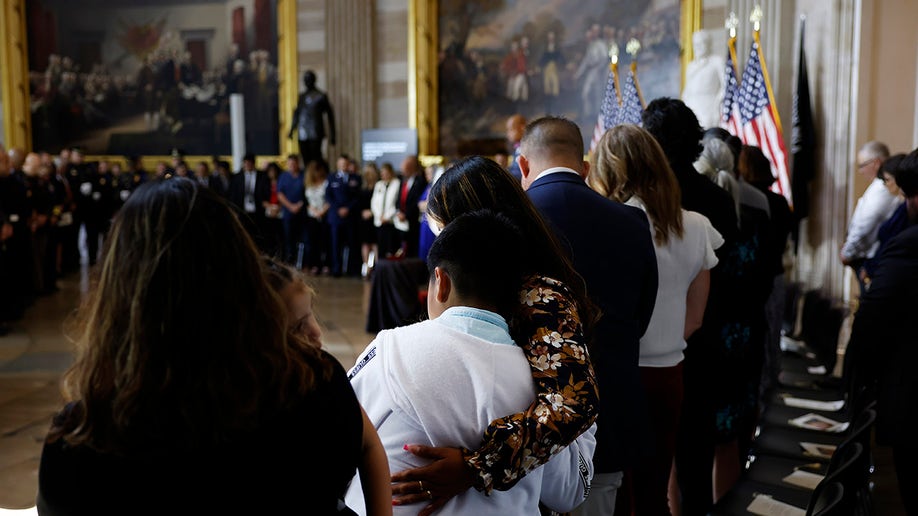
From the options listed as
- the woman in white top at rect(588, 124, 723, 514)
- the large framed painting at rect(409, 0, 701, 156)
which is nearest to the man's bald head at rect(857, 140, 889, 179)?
the woman in white top at rect(588, 124, 723, 514)

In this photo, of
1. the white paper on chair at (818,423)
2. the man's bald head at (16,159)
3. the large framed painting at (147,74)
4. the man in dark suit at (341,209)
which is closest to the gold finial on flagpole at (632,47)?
the man in dark suit at (341,209)

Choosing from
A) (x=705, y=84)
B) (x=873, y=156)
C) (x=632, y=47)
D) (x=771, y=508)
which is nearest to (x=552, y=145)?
(x=771, y=508)

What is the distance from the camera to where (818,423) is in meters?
4.90

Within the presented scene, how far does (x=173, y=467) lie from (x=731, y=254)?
2997 millimetres

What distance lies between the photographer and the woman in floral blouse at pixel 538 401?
164 cm

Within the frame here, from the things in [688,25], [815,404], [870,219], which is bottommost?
[815,404]

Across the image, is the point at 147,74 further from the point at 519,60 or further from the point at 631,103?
the point at 631,103

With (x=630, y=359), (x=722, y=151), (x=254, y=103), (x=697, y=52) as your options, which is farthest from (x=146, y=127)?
(x=630, y=359)

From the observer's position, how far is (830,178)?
8.86 meters

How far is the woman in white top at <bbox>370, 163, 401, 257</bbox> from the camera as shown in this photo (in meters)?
12.8

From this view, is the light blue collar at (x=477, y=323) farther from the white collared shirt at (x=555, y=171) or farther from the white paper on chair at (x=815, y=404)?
the white paper on chair at (x=815, y=404)

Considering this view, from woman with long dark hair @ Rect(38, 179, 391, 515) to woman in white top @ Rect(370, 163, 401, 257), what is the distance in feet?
37.5

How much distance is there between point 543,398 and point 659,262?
1550 millimetres

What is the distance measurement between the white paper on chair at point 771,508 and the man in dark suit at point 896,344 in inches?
21.1
